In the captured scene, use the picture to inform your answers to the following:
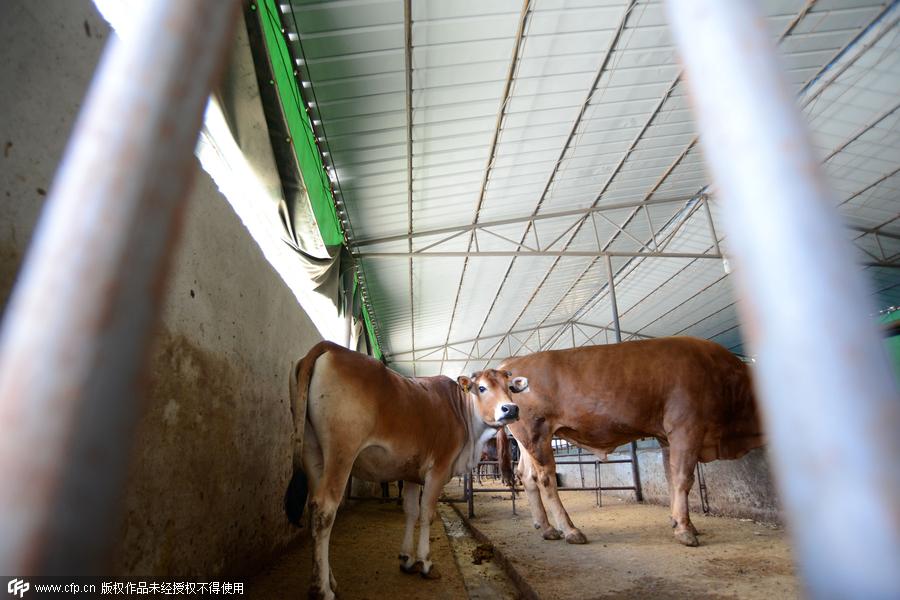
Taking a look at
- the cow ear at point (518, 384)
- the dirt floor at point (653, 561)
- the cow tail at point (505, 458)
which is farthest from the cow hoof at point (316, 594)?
the cow tail at point (505, 458)

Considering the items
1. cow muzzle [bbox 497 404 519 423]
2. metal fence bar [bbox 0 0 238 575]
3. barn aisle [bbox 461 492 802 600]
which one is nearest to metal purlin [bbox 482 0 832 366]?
cow muzzle [bbox 497 404 519 423]

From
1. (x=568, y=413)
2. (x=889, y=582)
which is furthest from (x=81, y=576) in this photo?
(x=568, y=413)

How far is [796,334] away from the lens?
1.42 feet

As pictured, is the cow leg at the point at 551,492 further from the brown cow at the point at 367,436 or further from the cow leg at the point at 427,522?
the cow leg at the point at 427,522

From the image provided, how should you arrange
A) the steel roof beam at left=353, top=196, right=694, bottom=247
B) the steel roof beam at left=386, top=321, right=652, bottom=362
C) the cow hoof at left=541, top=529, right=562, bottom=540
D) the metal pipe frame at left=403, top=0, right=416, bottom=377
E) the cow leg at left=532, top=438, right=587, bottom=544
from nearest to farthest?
1. the cow leg at left=532, top=438, right=587, bottom=544
2. the cow hoof at left=541, top=529, right=562, bottom=540
3. the metal pipe frame at left=403, top=0, right=416, bottom=377
4. the steel roof beam at left=353, top=196, right=694, bottom=247
5. the steel roof beam at left=386, top=321, right=652, bottom=362

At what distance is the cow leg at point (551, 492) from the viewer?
13.4 ft

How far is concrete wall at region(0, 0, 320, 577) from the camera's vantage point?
5.12ft

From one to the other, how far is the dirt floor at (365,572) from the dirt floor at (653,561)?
494 millimetres

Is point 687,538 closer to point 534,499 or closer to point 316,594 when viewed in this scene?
point 534,499

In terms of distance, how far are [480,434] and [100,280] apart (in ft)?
14.3

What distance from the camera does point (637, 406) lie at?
4469mm

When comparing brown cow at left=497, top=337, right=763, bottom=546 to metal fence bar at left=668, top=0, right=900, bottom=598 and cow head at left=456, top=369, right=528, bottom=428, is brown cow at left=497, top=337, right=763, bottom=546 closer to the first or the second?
cow head at left=456, top=369, right=528, bottom=428

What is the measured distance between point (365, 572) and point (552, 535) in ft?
5.80

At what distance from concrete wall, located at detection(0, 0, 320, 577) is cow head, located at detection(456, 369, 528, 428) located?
171 centimetres
